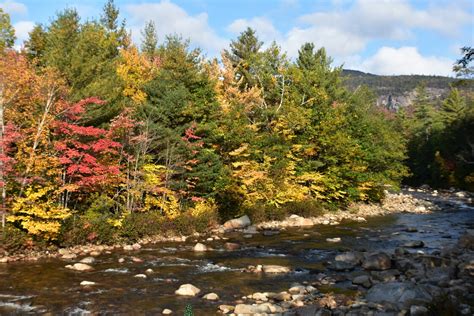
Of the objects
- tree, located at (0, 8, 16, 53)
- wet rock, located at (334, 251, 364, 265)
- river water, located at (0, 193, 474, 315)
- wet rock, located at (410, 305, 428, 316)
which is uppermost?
tree, located at (0, 8, 16, 53)

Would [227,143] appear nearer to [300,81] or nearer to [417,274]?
[300,81]

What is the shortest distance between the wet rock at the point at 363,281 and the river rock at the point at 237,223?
42.1 feet

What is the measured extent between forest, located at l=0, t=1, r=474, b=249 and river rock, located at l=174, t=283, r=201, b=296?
756 centimetres

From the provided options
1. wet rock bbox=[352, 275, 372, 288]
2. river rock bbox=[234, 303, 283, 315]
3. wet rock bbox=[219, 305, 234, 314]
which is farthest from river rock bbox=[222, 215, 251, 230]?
river rock bbox=[234, 303, 283, 315]

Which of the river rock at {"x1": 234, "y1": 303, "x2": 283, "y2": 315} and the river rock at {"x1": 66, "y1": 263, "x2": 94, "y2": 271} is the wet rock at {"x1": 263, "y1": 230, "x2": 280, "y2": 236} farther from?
the river rock at {"x1": 234, "y1": 303, "x2": 283, "y2": 315}

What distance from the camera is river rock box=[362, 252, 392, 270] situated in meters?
17.2

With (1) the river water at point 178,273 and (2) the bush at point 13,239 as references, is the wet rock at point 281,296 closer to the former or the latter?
(1) the river water at point 178,273

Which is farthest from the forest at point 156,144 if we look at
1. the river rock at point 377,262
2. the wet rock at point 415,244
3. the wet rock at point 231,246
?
the river rock at point 377,262

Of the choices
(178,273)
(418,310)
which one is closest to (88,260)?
(178,273)

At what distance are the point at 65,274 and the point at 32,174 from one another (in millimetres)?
5300

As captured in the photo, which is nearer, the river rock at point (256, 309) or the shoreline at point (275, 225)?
the river rock at point (256, 309)

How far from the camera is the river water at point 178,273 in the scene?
41.9ft

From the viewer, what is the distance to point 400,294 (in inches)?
473

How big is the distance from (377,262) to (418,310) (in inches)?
293
